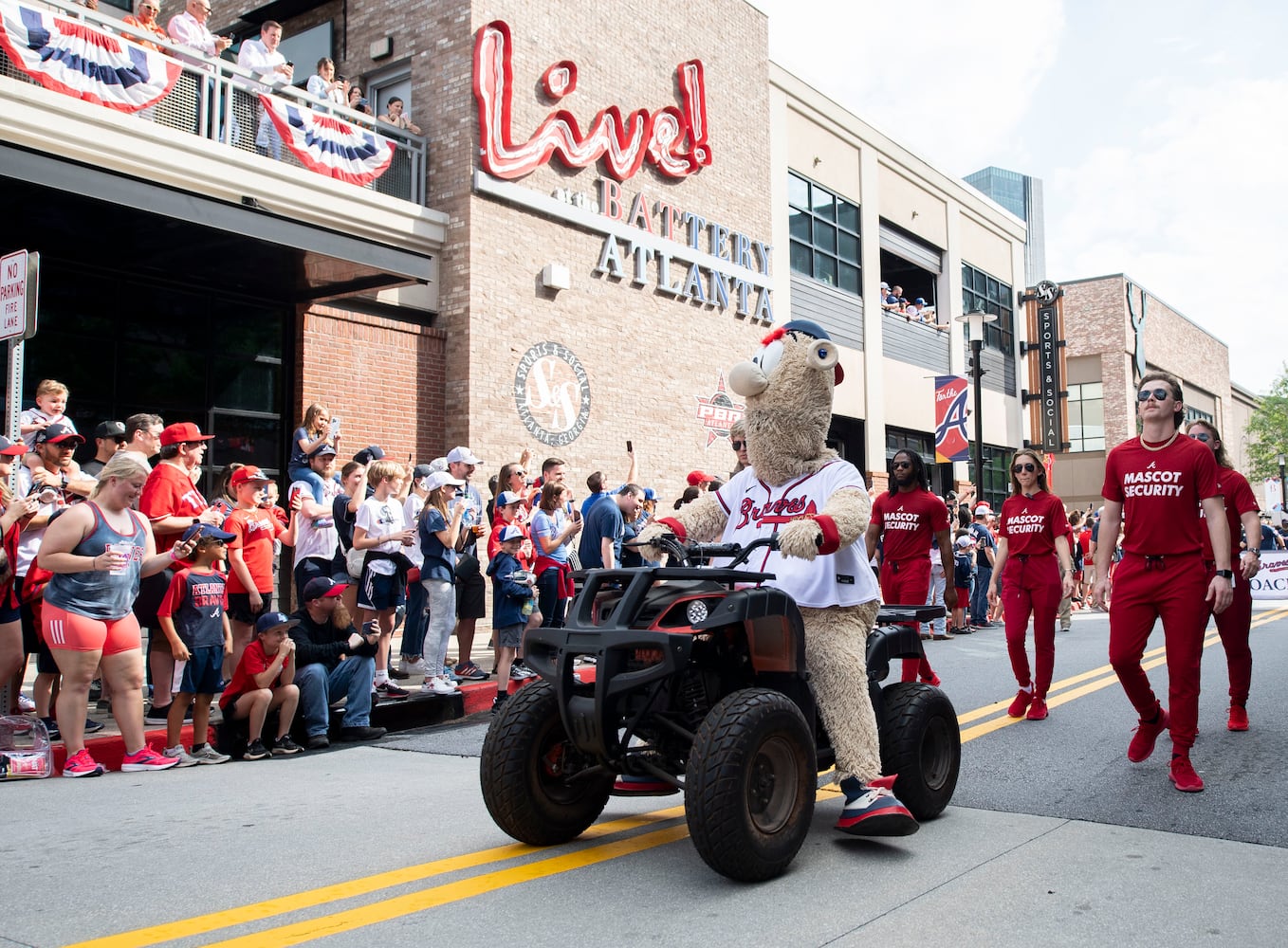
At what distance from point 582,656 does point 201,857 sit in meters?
1.77

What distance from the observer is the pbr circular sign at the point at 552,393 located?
48.8ft

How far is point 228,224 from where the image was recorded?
35.3 ft

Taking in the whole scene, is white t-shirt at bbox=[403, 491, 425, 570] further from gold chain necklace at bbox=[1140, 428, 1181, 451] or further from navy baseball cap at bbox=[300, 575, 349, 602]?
gold chain necklace at bbox=[1140, 428, 1181, 451]

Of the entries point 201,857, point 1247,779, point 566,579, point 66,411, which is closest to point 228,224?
point 66,411

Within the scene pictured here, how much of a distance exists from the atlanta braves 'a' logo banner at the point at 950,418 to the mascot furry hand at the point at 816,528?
55.0 feet

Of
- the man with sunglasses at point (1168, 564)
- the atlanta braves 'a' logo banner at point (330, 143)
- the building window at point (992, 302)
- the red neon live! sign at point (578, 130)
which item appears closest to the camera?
the man with sunglasses at point (1168, 564)

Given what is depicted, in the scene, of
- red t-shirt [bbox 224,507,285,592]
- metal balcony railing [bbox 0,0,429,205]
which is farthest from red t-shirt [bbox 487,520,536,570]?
metal balcony railing [bbox 0,0,429,205]

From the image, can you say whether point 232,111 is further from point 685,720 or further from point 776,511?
point 685,720

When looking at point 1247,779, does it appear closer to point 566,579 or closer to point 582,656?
point 582,656

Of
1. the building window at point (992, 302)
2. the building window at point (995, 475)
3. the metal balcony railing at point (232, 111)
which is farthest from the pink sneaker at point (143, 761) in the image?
the building window at point (995, 475)

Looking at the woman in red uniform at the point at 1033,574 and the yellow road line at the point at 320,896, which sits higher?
the woman in red uniform at the point at 1033,574

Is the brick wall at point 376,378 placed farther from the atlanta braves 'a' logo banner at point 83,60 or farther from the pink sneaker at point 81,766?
the pink sneaker at point 81,766

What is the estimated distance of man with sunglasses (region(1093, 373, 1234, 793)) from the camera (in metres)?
5.64

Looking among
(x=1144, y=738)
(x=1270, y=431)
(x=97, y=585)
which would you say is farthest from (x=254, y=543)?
(x=1270, y=431)
